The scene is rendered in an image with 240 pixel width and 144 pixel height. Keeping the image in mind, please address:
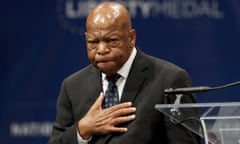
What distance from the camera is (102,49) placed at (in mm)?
2092

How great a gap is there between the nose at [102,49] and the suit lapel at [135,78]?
0.16 meters

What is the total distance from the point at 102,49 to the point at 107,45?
0.08 feet

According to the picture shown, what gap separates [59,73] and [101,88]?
1292 mm

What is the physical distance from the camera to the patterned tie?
2.20 meters

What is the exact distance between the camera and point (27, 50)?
350 centimetres

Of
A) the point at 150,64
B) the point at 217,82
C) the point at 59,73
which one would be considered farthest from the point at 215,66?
the point at 150,64

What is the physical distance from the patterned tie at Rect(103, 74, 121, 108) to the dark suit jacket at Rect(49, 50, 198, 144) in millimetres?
30

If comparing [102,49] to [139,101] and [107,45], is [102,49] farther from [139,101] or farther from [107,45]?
[139,101]

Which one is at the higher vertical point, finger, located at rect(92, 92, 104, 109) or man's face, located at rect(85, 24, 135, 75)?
man's face, located at rect(85, 24, 135, 75)

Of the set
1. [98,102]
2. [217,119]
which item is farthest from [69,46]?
[217,119]

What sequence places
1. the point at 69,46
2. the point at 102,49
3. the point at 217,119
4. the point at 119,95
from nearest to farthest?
the point at 217,119, the point at 102,49, the point at 119,95, the point at 69,46

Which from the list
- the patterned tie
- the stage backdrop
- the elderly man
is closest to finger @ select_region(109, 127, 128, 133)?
the elderly man

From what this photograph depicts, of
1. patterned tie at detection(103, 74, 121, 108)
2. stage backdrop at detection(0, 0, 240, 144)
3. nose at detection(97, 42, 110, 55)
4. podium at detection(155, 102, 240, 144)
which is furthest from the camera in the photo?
stage backdrop at detection(0, 0, 240, 144)

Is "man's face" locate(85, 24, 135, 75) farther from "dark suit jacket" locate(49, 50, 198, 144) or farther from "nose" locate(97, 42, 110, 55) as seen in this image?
"dark suit jacket" locate(49, 50, 198, 144)
